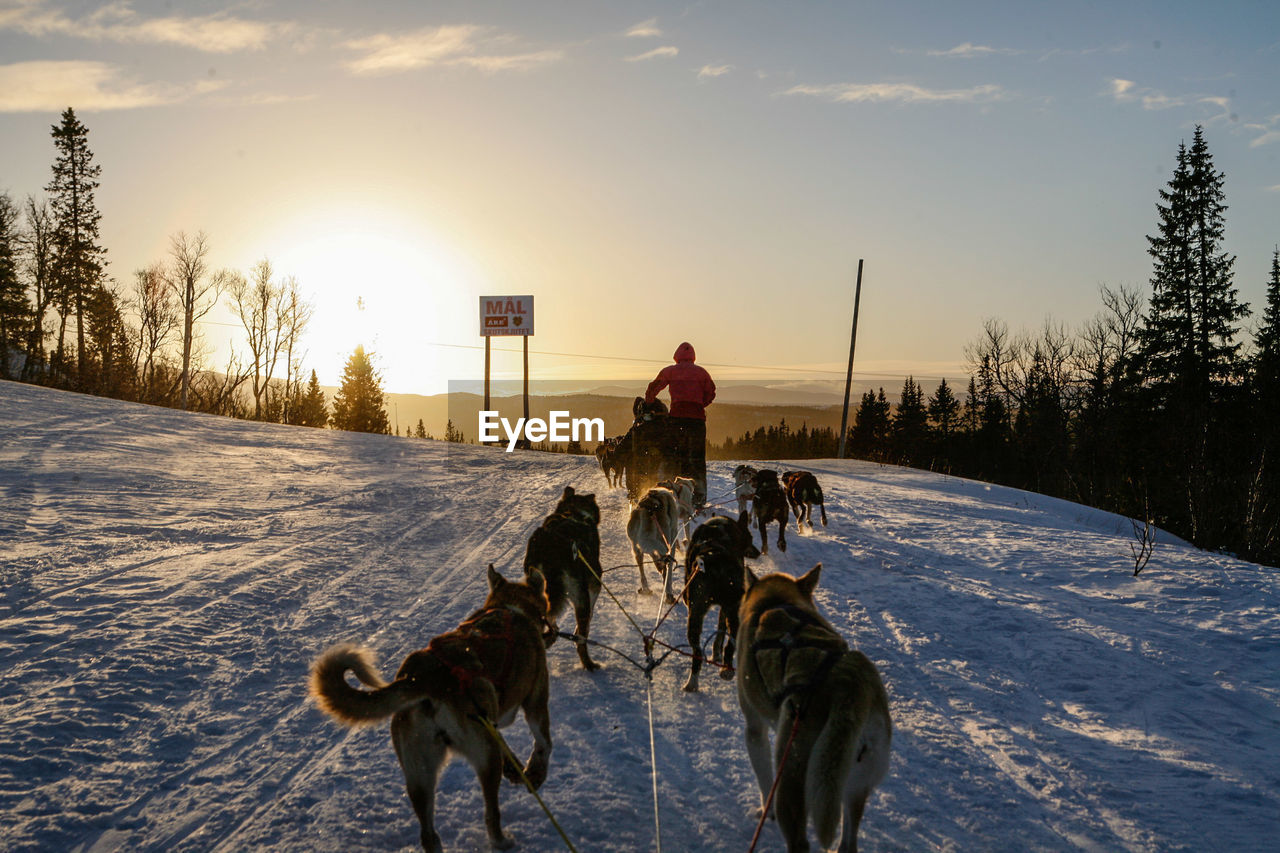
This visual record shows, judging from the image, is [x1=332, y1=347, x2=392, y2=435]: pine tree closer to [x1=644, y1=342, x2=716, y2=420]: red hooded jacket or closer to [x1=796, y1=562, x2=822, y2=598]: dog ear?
[x1=644, y1=342, x2=716, y2=420]: red hooded jacket

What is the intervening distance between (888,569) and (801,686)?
6733 mm

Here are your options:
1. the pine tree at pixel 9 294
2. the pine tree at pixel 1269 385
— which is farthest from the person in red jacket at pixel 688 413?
the pine tree at pixel 9 294

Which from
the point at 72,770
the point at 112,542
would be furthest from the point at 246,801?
the point at 112,542

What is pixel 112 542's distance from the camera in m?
8.30

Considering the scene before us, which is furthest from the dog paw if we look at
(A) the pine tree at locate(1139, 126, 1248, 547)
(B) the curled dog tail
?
(A) the pine tree at locate(1139, 126, 1248, 547)

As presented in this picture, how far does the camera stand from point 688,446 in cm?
1069

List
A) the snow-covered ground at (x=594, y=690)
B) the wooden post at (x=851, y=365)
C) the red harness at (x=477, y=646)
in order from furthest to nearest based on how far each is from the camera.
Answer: the wooden post at (x=851, y=365) → the snow-covered ground at (x=594, y=690) → the red harness at (x=477, y=646)

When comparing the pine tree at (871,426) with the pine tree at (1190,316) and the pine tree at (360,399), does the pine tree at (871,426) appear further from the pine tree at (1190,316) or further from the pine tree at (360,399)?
the pine tree at (360,399)

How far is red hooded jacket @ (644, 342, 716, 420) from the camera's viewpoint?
1055cm

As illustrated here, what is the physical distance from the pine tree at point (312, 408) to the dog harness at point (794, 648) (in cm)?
6879

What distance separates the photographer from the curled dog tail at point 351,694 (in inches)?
109

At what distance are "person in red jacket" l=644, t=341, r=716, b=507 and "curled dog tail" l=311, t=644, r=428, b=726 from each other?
7923 mm

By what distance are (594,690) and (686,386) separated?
236 inches

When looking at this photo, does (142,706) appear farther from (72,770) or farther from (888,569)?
(888,569)
